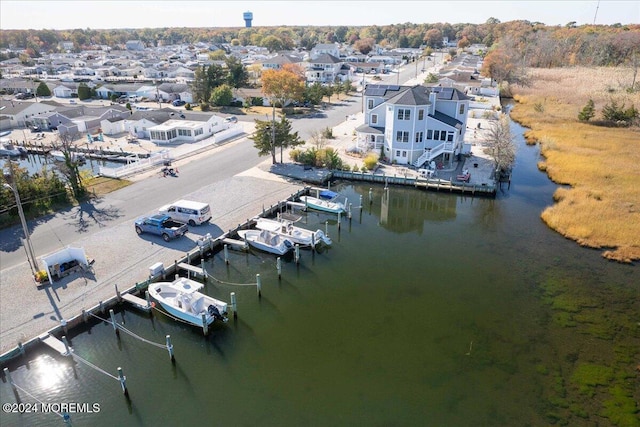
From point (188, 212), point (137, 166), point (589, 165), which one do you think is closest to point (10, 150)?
point (137, 166)

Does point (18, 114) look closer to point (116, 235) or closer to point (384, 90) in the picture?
point (116, 235)

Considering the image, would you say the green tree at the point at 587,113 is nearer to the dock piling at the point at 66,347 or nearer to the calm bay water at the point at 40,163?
the calm bay water at the point at 40,163

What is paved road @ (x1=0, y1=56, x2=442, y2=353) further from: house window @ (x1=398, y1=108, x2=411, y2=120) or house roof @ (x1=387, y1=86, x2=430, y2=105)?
house roof @ (x1=387, y1=86, x2=430, y2=105)

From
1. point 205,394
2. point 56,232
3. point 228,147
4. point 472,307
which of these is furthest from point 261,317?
point 228,147

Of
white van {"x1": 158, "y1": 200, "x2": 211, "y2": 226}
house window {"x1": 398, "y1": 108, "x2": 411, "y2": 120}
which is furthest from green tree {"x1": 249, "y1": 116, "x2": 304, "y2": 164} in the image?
white van {"x1": 158, "y1": 200, "x2": 211, "y2": 226}

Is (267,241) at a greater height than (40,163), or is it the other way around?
(267,241)

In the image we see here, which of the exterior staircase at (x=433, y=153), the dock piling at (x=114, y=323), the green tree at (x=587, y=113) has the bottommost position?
the dock piling at (x=114, y=323)

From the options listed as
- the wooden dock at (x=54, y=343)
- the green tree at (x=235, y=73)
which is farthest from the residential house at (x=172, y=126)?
the wooden dock at (x=54, y=343)
